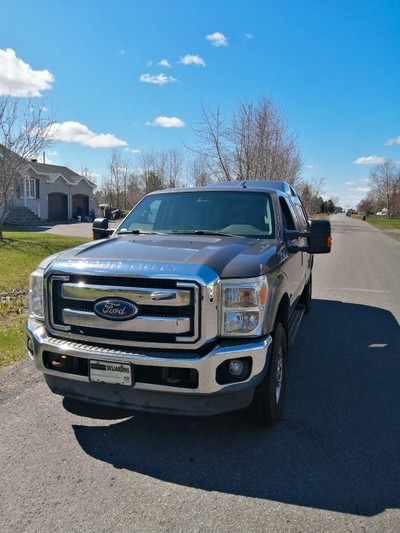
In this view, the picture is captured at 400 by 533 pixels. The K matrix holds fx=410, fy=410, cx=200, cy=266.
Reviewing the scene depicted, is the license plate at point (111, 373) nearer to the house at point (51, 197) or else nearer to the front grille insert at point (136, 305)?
the front grille insert at point (136, 305)

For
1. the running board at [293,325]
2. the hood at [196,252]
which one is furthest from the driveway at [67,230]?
the hood at [196,252]

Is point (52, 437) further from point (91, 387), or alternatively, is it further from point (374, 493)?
point (374, 493)

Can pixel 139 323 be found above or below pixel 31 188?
below

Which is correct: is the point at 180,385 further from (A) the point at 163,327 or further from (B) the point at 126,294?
(B) the point at 126,294

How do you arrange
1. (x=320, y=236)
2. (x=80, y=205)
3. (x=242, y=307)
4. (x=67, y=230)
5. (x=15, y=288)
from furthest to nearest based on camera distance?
(x=80, y=205)
(x=67, y=230)
(x=15, y=288)
(x=320, y=236)
(x=242, y=307)

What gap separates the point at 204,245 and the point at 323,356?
2629mm

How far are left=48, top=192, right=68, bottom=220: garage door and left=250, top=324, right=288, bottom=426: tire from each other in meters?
36.3

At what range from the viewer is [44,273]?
317cm

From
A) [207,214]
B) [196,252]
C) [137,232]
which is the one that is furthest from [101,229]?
[196,252]

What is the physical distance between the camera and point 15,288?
8.34m

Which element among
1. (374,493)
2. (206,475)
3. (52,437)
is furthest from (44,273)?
(374,493)

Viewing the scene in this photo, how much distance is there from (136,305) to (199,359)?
57cm

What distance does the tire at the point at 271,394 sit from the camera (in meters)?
3.14

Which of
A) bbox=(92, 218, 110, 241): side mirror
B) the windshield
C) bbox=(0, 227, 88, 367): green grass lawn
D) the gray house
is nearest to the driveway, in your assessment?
the gray house
